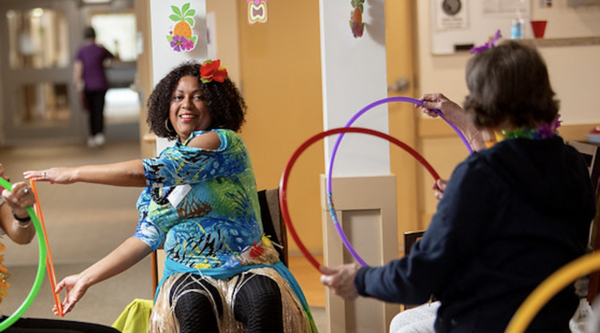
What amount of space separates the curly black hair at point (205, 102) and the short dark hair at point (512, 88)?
4.05ft

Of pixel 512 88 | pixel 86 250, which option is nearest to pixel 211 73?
pixel 512 88

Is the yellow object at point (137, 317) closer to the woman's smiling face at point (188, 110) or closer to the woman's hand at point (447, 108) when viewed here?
the woman's smiling face at point (188, 110)

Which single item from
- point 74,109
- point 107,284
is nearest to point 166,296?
point 107,284

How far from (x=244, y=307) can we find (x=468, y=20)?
10.5ft

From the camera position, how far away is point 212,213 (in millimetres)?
2539

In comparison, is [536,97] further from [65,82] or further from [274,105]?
[65,82]

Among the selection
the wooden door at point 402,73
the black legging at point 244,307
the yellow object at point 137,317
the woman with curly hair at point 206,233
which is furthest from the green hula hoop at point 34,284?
the wooden door at point 402,73

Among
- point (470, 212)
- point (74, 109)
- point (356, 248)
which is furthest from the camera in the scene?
point (74, 109)

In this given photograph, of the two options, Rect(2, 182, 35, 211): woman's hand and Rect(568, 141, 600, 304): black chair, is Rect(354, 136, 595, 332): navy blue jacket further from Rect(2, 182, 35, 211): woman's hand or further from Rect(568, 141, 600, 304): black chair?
Rect(568, 141, 600, 304): black chair

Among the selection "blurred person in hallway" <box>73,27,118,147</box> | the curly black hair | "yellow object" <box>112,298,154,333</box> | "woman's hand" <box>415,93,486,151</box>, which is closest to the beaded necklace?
"woman's hand" <box>415,93,486,151</box>

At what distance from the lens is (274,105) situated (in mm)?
5191

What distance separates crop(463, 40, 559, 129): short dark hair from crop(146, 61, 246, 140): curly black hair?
123 cm

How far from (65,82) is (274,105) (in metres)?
9.24

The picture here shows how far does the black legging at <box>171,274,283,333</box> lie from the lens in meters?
2.37
